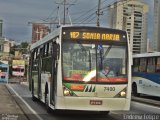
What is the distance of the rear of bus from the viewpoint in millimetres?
14961

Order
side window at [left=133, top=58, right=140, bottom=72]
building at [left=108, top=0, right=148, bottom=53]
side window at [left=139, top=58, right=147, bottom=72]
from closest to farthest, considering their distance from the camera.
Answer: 1. side window at [left=139, top=58, right=147, bottom=72]
2. side window at [left=133, top=58, right=140, bottom=72]
3. building at [left=108, top=0, right=148, bottom=53]

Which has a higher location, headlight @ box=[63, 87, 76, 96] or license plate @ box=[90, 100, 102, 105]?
headlight @ box=[63, 87, 76, 96]

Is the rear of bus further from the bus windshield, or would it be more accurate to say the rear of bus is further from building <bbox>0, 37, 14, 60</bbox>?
building <bbox>0, 37, 14, 60</bbox>

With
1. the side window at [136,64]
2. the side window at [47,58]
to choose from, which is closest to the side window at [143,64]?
the side window at [136,64]

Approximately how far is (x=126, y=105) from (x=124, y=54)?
1.70 metres

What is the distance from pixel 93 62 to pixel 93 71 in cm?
32

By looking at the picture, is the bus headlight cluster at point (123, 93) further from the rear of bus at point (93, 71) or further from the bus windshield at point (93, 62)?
the bus windshield at point (93, 62)

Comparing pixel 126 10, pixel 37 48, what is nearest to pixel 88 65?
pixel 37 48

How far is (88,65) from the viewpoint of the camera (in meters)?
15.2

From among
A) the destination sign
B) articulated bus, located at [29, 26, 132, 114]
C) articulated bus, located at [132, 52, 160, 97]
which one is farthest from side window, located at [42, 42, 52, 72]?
articulated bus, located at [132, 52, 160, 97]

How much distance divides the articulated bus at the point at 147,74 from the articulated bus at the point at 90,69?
1436cm

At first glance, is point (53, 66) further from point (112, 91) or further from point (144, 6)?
point (144, 6)

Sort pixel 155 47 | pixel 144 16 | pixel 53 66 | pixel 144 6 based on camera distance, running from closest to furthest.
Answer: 1. pixel 53 66
2. pixel 144 6
3. pixel 144 16
4. pixel 155 47

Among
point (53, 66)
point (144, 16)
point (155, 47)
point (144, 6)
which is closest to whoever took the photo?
point (53, 66)
